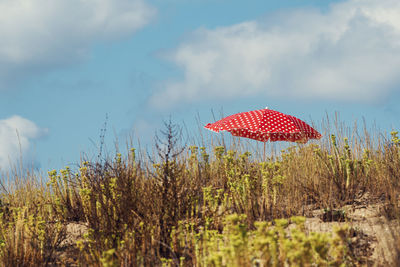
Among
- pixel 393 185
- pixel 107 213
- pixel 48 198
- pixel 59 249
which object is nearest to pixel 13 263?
pixel 59 249

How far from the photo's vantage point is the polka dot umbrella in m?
6.92

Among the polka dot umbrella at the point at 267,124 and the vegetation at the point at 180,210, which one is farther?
the polka dot umbrella at the point at 267,124

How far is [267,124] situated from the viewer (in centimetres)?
704

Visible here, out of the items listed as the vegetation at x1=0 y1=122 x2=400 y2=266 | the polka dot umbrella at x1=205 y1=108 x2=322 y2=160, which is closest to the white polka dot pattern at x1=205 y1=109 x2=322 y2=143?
the polka dot umbrella at x1=205 y1=108 x2=322 y2=160

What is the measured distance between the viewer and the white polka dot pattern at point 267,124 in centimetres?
692

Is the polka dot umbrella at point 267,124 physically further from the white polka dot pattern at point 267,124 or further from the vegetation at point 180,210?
the vegetation at point 180,210

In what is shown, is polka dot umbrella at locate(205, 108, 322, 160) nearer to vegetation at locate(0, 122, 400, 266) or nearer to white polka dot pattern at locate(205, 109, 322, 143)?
white polka dot pattern at locate(205, 109, 322, 143)

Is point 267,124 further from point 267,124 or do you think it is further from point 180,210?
point 180,210

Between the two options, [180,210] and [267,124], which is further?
[267,124]

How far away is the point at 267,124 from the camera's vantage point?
7.04m

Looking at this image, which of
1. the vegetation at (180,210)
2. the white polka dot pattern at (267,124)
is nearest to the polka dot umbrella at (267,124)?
the white polka dot pattern at (267,124)

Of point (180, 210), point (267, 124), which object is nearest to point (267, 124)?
point (267, 124)

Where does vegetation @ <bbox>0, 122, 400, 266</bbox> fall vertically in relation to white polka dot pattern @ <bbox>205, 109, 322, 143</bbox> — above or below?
below

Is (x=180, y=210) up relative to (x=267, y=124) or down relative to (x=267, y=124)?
down
